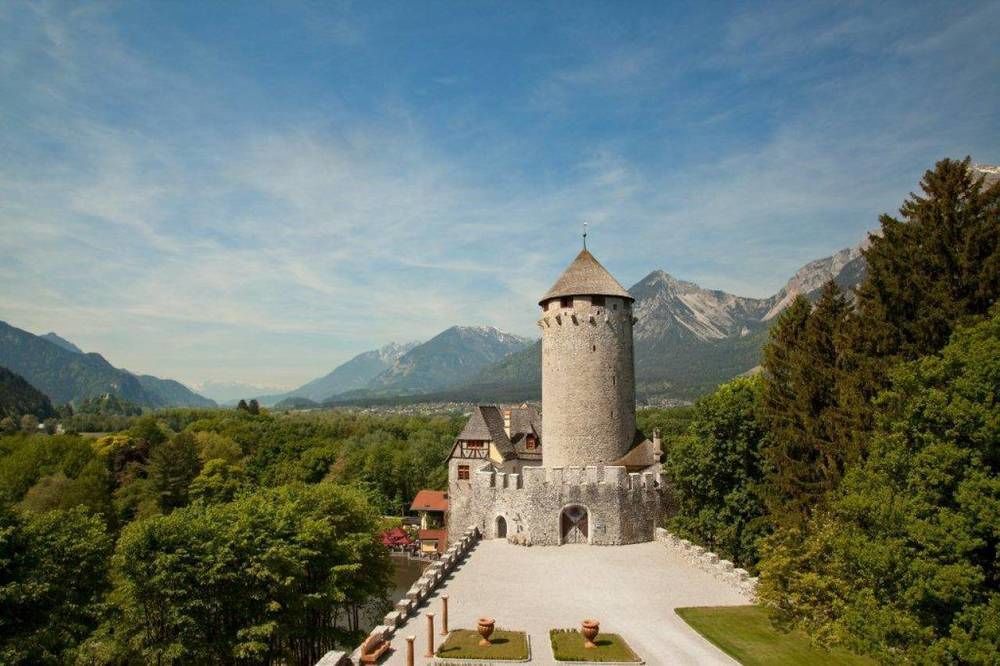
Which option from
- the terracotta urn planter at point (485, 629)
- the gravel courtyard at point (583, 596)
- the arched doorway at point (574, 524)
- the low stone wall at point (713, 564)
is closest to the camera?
the terracotta urn planter at point (485, 629)

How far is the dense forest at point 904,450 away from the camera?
499 inches

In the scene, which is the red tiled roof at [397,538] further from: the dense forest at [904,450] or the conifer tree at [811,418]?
the dense forest at [904,450]

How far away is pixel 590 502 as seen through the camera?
30125mm

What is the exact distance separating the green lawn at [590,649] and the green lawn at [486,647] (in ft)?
3.05

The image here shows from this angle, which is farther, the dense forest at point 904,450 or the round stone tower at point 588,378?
the round stone tower at point 588,378

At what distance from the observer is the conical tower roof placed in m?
33.9

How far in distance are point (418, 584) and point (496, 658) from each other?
614cm

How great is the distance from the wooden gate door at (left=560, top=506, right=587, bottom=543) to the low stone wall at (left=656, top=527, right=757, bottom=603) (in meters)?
3.58

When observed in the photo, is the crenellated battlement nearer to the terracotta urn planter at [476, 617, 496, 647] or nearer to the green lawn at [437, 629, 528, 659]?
the green lawn at [437, 629, 528, 659]

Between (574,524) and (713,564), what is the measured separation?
7.25m

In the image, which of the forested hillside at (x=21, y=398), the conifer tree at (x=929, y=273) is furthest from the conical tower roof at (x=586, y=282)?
the forested hillside at (x=21, y=398)

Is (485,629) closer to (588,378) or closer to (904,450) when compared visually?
(904,450)

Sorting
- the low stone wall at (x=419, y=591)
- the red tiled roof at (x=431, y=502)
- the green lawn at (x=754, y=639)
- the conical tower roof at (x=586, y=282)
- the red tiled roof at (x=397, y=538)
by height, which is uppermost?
the conical tower roof at (x=586, y=282)

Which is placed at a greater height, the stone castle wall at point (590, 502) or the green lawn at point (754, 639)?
the stone castle wall at point (590, 502)
